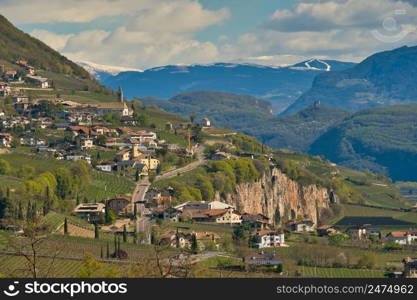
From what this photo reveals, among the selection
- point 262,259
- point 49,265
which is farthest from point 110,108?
point 49,265

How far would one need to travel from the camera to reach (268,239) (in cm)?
11500

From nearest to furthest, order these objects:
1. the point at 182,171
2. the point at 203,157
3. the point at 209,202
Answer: the point at 209,202
the point at 182,171
the point at 203,157

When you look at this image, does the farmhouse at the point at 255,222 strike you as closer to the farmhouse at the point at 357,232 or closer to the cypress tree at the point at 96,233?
the farmhouse at the point at 357,232

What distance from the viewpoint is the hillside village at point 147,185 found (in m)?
104

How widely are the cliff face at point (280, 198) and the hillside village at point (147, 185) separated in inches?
53.4

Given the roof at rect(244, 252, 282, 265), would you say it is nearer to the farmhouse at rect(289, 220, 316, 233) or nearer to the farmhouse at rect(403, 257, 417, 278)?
the farmhouse at rect(403, 257, 417, 278)

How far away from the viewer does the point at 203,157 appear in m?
155

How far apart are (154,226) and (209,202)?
727 inches

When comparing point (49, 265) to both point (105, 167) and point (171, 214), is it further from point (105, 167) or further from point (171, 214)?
point (105, 167)

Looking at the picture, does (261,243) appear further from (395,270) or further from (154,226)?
(395,270)

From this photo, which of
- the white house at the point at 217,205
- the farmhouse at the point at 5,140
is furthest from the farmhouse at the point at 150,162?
the farmhouse at the point at 5,140

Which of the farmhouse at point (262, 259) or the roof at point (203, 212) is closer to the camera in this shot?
the farmhouse at point (262, 259)

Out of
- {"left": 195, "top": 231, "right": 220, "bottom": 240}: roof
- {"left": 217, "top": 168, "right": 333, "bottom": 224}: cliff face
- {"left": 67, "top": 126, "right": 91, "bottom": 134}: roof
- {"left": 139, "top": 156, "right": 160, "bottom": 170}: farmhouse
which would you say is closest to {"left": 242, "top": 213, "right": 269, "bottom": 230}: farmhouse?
{"left": 195, "top": 231, "right": 220, "bottom": 240}: roof

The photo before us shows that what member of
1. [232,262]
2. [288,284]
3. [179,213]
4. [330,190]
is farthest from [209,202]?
[288,284]
